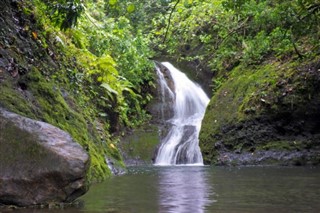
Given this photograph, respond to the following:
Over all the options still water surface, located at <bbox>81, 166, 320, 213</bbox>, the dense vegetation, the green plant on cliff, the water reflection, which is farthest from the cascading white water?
the water reflection

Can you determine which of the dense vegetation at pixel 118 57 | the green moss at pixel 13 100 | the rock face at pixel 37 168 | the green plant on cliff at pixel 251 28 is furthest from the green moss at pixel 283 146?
the rock face at pixel 37 168

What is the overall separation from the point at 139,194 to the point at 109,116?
884cm

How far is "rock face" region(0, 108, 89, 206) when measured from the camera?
412 cm

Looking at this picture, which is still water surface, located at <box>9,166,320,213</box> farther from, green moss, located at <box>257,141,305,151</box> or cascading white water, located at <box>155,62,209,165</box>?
cascading white water, located at <box>155,62,209,165</box>

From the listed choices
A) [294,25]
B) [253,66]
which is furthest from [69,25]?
[253,66]

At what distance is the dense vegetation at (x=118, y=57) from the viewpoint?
21.9ft

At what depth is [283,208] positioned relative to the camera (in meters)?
4.14

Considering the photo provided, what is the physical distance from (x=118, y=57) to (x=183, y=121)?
3.58 m

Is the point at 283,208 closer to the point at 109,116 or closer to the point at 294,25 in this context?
the point at 294,25

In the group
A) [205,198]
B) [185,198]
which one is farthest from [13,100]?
[205,198]

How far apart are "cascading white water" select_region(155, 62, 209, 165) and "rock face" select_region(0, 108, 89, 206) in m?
10.4

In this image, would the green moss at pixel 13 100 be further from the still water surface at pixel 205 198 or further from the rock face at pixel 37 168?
the still water surface at pixel 205 198

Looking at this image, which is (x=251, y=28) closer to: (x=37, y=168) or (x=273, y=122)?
(x=273, y=122)

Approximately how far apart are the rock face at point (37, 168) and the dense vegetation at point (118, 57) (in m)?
1.09
